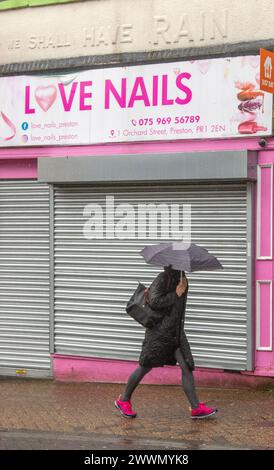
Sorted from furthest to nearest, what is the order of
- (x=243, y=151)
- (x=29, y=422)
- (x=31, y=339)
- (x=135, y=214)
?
(x=31, y=339), (x=135, y=214), (x=243, y=151), (x=29, y=422)

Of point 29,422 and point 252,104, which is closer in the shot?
point 29,422

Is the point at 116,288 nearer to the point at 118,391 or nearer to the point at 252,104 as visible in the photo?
the point at 118,391

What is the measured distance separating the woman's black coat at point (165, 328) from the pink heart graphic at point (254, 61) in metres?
3.05

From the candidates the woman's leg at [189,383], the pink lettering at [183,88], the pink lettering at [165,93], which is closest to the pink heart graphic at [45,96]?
the pink lettering at [165,93]

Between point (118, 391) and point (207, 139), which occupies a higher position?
point (207, 139)

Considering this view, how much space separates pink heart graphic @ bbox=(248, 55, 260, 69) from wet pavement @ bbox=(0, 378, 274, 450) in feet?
12.8

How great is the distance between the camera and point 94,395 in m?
10.8

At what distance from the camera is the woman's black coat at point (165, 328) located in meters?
9.03

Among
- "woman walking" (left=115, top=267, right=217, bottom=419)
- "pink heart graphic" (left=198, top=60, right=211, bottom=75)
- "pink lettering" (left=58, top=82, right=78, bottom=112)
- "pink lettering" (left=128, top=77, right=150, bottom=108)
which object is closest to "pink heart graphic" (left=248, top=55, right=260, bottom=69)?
"pink heart graphic" (left=198, top=60, right=211, bottom=75)

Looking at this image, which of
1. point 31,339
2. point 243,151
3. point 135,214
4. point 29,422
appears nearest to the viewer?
point 29,422

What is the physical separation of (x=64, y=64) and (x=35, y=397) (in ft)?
14.6

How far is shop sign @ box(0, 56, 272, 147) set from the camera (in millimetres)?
10719

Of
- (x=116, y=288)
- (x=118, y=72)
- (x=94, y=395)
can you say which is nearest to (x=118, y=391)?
(x=94, y=395)

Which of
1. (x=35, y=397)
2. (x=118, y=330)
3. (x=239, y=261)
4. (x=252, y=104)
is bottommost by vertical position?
(x=35, y=397)
